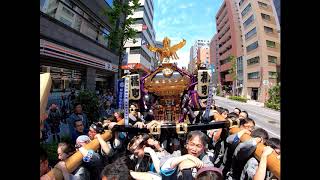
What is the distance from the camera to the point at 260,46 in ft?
161

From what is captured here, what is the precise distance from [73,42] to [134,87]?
11.6 meters

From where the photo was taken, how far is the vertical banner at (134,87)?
594cm

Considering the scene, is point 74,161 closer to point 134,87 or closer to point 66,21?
point 134,87

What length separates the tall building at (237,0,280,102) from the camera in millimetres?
47938

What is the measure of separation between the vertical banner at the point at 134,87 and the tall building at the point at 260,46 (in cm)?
4161

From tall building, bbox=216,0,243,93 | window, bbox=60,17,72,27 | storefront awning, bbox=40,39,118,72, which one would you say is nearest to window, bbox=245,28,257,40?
tall building, bbox=216,0,243,93

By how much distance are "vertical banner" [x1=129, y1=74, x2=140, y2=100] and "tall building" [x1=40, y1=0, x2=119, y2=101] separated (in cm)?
716

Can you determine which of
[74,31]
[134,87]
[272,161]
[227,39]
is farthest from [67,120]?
[227,39]

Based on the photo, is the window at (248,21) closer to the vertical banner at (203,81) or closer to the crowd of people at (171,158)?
the vertical banner at (203,81)

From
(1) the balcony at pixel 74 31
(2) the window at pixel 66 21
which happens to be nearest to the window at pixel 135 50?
(1) the balcony at pixel 74 31

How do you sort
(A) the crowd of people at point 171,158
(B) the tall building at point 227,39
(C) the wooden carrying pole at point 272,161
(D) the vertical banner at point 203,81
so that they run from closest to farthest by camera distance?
(C) the wooden carrying pole at point 272,161 < (A) the crowd of people at point 171,158 < (D) the vertical banner at point 203,81 < (B) the tall building at point 227,39
